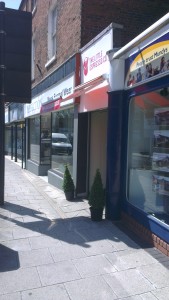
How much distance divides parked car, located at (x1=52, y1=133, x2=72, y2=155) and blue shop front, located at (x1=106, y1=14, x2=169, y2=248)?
121 inches

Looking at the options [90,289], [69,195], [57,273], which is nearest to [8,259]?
[57,273]

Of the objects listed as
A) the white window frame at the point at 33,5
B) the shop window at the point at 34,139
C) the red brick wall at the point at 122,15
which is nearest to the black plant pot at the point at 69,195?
the red brick wall at the point at 122,15

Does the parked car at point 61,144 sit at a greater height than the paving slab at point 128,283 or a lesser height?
greater

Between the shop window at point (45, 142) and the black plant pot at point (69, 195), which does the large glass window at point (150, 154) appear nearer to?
the black plant pot at point (69, 195)

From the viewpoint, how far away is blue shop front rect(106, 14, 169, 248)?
14.4ft

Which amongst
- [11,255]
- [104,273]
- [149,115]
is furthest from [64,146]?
[104,273]

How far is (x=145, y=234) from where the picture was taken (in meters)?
4.68

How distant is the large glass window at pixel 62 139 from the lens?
8.38 m

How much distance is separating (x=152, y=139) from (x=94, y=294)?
2.64m

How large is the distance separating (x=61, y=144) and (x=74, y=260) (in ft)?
18.2

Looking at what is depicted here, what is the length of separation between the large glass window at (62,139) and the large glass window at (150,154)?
307 centimetres

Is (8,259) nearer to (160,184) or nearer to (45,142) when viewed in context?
(160,184)

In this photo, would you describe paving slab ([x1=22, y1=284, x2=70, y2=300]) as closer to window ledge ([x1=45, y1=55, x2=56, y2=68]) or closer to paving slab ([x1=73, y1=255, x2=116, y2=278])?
paving slab ([x1=73, y1=255, x2=116, y2=278])

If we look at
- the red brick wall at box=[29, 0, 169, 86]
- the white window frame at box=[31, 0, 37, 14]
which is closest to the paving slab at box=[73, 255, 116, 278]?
the red brick wall at box=[29, 0, 169, 86]
